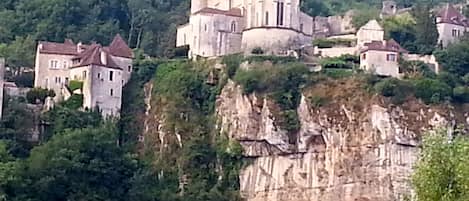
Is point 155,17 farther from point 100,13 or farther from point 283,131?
point 283,131

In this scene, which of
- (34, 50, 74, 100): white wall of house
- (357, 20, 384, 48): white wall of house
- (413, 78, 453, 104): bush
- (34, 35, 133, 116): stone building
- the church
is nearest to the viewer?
(413, 78, 453, 104): bush

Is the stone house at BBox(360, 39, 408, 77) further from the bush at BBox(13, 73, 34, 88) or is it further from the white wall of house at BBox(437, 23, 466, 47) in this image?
the bush at BBox(13, 73, 34, 88)

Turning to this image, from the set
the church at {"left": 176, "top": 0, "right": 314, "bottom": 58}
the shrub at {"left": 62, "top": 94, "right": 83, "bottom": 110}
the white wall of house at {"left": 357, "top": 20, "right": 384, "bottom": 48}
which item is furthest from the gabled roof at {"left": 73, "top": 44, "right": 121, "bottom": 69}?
the white wall of house at {"left": 357, "top": 20, "right": 384, "bottom": 48}

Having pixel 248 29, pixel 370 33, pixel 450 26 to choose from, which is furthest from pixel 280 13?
pixel 450 26

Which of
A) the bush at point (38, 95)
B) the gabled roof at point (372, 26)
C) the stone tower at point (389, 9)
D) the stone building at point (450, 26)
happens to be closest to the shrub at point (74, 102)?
the bush at point (38, 95)

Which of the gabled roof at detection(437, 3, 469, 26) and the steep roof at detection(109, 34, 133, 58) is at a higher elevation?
the gabled roof at detection(437, 3, 469, 26)

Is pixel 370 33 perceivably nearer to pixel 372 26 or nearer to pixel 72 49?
pixel 372 26

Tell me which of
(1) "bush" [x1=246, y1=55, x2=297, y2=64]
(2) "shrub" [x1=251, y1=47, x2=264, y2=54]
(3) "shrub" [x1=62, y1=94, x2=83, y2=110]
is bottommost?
(3) "shrub" [x1=62, y1=94, x2=83, y2=110]
